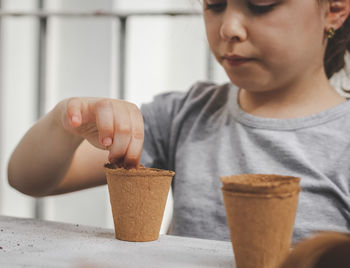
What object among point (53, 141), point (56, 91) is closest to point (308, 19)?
point (53, 141)

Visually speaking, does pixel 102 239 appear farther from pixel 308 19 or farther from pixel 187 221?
pixel 308 19

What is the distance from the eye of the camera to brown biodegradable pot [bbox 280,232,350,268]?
268mm

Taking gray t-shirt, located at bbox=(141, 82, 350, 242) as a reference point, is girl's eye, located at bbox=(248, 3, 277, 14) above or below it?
above

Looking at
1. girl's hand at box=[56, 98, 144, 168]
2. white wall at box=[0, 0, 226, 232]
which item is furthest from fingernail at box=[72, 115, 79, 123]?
white wall at box=[0, 0, 226, 232]

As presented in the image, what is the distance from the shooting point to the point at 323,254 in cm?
27

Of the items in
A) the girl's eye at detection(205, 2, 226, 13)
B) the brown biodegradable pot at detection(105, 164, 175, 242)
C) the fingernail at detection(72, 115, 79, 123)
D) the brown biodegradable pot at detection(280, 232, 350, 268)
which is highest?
the girl's eye at detection(205, 2, 226, 13)

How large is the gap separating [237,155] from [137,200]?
50 cm

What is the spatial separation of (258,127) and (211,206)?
A: 0.23 m

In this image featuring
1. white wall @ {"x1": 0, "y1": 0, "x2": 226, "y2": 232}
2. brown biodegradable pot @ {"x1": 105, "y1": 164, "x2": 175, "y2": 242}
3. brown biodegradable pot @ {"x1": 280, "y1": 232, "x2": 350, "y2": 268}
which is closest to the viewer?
brown biodegradable pot @ {"x1": 280, "y1": 232, "x2": 350, "y2": 268}

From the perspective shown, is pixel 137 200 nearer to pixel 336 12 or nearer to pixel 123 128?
pixel 123 128

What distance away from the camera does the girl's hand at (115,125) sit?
0.63 m

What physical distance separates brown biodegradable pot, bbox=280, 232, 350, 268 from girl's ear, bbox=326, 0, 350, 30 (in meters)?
0.84

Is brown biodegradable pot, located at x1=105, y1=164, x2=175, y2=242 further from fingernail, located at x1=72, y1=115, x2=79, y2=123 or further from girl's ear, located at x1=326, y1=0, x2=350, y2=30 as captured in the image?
girl's ear, located at x1=326, y1=0, x2=350, y2=30

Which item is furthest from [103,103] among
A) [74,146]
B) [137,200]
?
[74,146]
